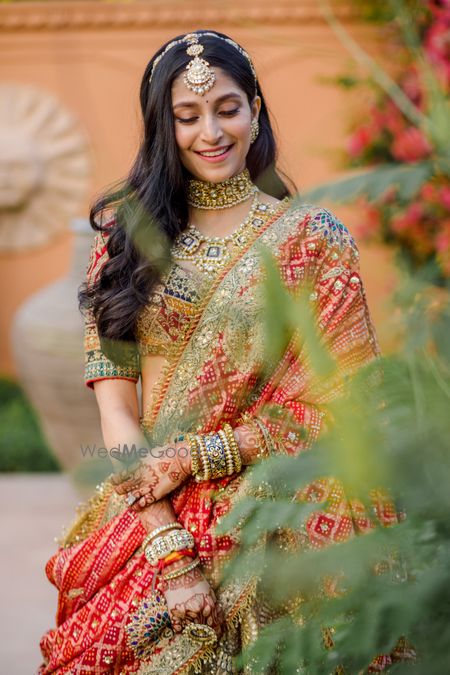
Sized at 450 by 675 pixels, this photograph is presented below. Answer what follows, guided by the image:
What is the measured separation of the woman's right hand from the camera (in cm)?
149

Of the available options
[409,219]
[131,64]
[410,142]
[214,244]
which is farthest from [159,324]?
[131,64]

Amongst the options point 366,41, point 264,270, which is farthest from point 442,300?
point 366,41

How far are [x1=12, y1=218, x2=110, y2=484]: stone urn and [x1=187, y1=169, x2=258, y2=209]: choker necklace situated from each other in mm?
2280

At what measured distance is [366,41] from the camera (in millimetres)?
5215

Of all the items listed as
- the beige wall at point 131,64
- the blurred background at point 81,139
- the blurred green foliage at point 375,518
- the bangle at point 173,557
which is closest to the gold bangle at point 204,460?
the bangle at point 173,557

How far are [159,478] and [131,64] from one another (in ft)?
14.1

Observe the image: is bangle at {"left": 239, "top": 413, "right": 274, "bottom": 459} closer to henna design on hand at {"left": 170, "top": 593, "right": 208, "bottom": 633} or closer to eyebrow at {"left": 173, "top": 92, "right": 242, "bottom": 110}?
henna design on hand at {"left": 170, "top": 593, "right": 208, "bottom": 633}

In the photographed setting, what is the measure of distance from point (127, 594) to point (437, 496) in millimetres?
1066

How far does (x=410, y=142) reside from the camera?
3.54 metres

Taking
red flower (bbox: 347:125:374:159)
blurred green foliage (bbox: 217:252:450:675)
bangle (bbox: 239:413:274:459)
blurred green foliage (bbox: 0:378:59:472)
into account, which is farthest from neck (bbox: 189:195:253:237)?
blurred green foliage (bbox: 0:378:59:472)

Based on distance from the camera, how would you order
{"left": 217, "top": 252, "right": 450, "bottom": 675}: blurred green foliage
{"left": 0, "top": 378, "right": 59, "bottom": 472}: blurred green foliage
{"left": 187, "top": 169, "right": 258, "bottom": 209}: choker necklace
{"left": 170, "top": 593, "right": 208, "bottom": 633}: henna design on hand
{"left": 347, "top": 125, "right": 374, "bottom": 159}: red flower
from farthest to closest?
{"left": 0, "top": 378, "right": 59, "bottom": 472}: blurred green foliage
{"left": 347, "top": 125, "right": 374, "bottom": 159}: red flower
{"left": 187, "top": 169, "right": 258, "bottom": 209}: choker necklace
{"left": 170, "top": 593, "right": 208, "bottom": 633}: henna design on hand
{"left": 217, "top": 252, "right": 450, "bottom": 675}: blurred green foliage

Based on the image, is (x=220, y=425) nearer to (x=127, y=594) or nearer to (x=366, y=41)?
(x=127, y=594)

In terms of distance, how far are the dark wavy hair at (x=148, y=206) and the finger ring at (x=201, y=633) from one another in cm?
44

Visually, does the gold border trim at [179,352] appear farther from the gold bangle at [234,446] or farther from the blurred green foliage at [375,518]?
the blurred green foliage at [375,518]
